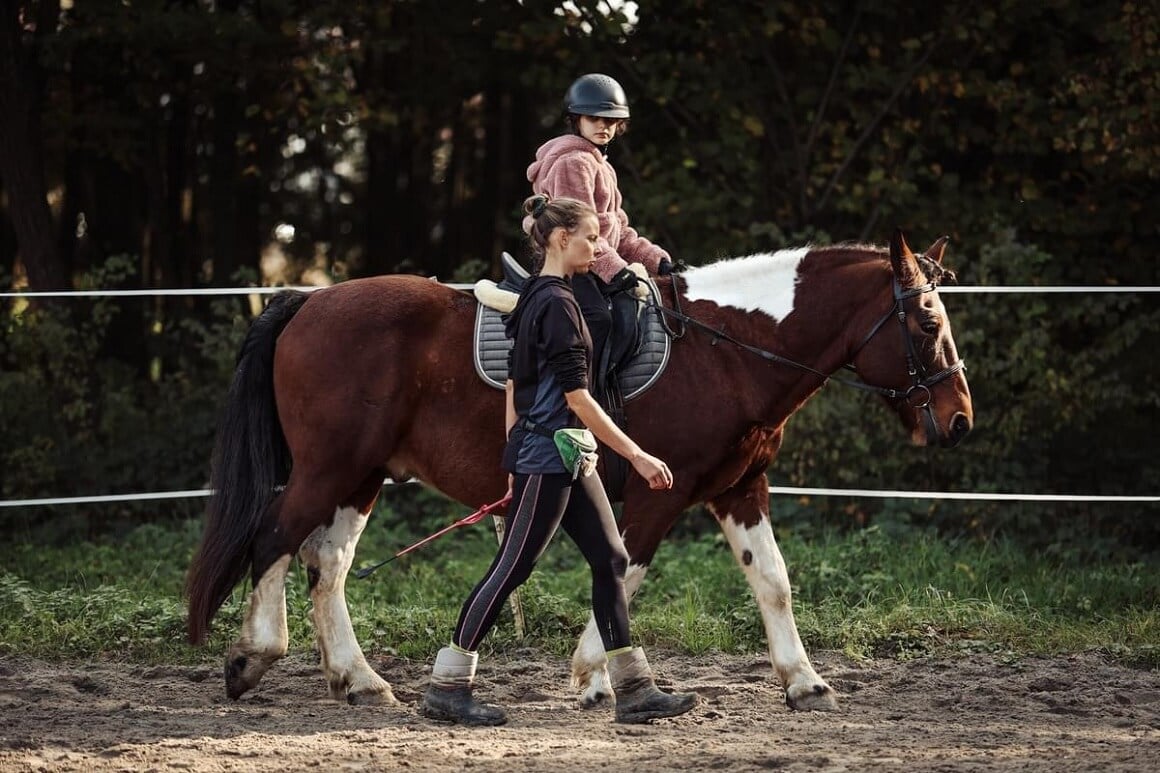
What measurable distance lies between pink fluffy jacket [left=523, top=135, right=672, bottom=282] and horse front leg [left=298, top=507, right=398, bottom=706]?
4.94ft

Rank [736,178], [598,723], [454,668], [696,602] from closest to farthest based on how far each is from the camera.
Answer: [454,668]
[598,723]
[696,602]
[736,178]

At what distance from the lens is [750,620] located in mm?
6984

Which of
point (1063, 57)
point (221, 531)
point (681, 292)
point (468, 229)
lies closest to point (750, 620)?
point (681, 292)

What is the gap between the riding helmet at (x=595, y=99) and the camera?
566 centimetres

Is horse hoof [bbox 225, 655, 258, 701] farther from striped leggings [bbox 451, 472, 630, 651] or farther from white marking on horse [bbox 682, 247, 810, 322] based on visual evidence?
white marking on horse [bbox 682, 247, 810, 322]

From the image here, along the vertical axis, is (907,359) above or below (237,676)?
above

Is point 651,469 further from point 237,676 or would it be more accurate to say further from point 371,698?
point 237,676

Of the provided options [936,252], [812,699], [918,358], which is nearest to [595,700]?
[812,699]

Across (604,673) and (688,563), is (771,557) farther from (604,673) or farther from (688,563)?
(688,563)

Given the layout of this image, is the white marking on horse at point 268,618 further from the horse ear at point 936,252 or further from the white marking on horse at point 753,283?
the horse ear at point 936,252

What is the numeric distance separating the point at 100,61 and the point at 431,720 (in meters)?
10.3

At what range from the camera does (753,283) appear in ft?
19.2

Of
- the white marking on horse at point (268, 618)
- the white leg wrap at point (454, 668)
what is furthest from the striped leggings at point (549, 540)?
the white marking on horse at point (268, 618)

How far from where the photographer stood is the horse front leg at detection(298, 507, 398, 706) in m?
5.77
